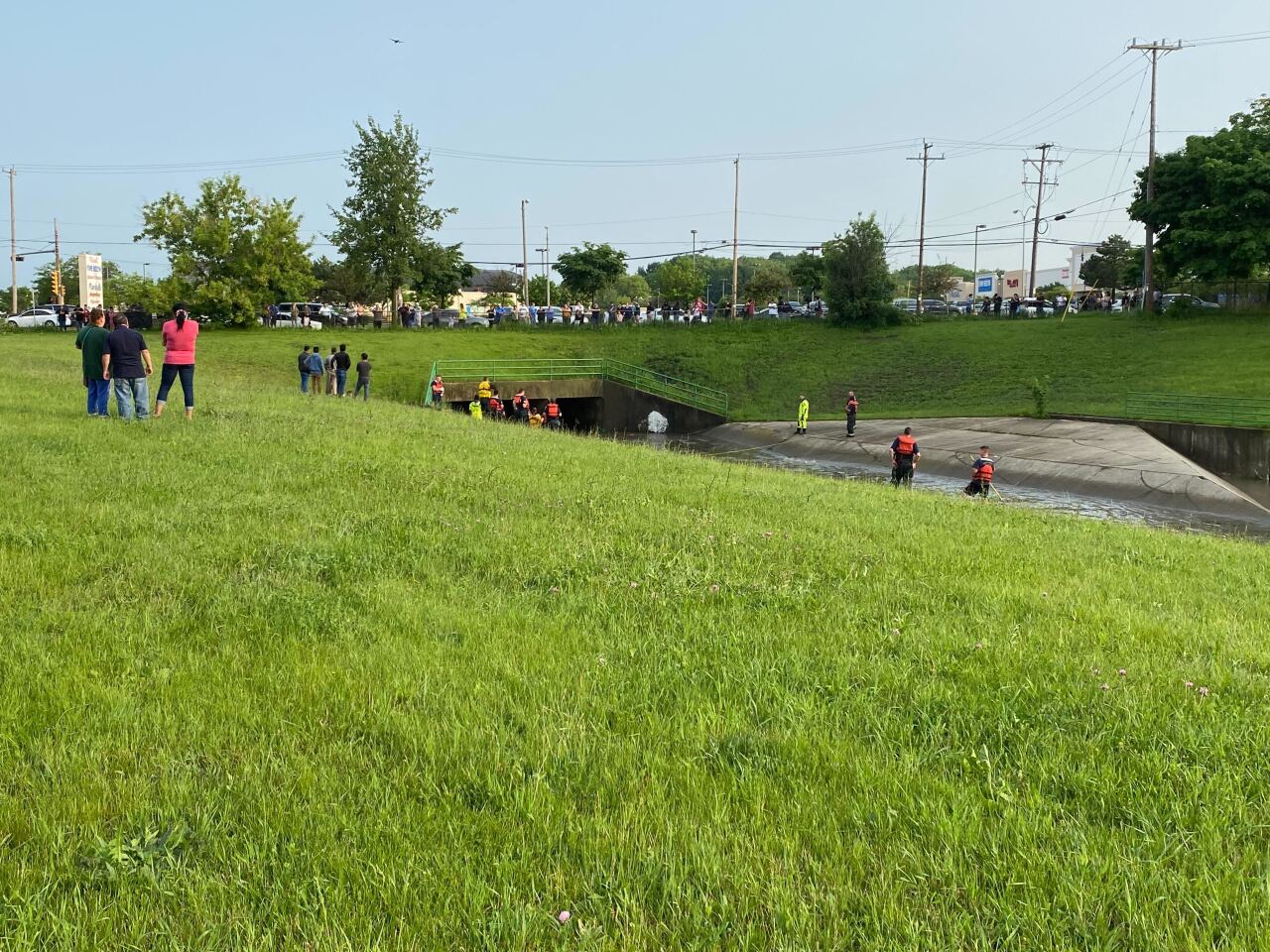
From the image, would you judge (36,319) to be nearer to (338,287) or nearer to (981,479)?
(338,287)

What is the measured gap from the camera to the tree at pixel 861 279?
51094 mm

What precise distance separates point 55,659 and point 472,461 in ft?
26.3

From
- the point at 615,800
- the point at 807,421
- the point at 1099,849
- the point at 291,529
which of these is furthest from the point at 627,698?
the point at 807,421

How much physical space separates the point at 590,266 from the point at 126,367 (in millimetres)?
47344

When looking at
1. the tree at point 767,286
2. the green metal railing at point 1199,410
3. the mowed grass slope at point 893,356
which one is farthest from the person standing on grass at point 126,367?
the tree at point 767,286

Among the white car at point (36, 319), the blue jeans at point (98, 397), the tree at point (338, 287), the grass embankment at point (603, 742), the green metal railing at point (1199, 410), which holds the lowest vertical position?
the grass embankment at point (603, 742)

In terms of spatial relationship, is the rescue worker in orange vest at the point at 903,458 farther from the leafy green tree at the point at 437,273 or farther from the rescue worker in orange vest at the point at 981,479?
the leafy green tree at the point at 437,273

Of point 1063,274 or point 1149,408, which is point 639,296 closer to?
Result: point 1063,274

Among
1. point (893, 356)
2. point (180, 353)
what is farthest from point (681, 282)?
point (180, 353)

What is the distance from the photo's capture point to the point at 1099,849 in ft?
10.2

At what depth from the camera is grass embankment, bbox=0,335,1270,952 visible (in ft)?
9.14

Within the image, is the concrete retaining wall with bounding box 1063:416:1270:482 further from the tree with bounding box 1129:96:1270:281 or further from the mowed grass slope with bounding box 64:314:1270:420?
the tree with bounding box 1129:96:1270:281

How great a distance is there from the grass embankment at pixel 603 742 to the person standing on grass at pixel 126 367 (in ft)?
19.9

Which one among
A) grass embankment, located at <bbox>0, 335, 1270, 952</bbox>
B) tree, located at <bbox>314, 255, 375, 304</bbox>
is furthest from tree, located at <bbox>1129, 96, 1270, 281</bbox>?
tree, located at <bbox>314, 255, 375, 304</bbox>
